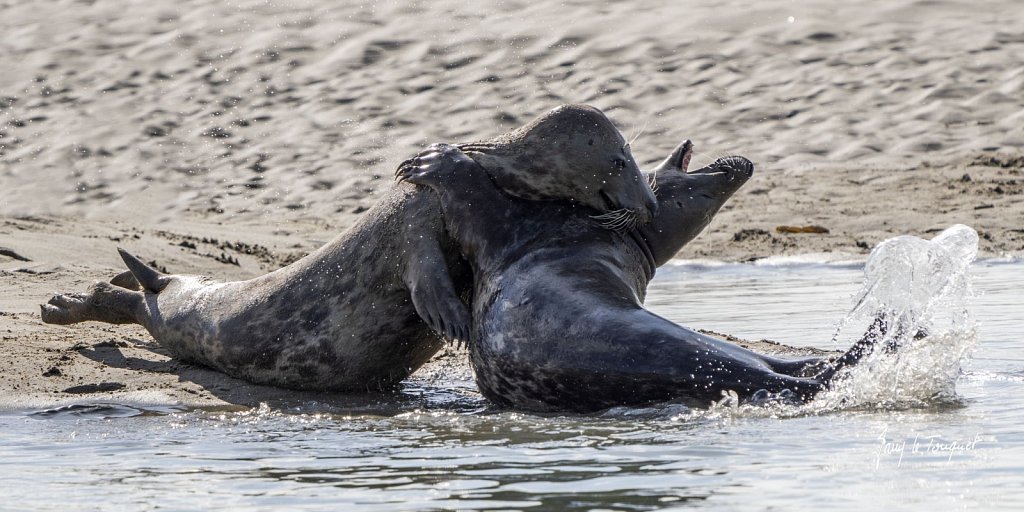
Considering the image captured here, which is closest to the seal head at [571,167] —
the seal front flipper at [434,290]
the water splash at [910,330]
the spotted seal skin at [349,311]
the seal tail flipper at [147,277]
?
the spotted seal skin at [349,311]

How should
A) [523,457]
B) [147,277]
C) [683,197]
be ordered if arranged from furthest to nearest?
[147,277], [683,197], [523,457]

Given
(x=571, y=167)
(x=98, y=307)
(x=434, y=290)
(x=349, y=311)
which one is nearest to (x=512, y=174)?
(x=571, y=167)

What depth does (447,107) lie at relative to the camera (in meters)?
16.9

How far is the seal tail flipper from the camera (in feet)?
24.9

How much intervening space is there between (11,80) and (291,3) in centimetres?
428

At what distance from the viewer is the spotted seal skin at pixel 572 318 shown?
18.2ft

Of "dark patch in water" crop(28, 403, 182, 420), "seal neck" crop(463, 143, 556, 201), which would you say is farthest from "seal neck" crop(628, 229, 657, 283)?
"dark patch in water" crop(28, 403, 182, 420)

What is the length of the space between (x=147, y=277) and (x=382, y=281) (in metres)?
1.83

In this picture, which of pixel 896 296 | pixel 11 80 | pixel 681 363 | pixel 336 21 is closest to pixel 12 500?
pixel 681 363

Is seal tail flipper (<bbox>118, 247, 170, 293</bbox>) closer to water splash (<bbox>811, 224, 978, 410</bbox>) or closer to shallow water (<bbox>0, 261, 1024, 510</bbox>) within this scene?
shallow water (<bbox>0, 261, 1024, 510</bbox>)

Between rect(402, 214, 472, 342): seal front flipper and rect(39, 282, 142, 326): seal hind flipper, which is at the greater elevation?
rect(402, 214, 472, 342): seal front flipper

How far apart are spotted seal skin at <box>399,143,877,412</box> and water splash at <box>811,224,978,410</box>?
3.4 inches

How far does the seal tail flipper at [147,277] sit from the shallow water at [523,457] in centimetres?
137

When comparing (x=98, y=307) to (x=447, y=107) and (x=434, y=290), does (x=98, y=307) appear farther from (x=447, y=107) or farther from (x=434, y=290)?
Result: (x=447, y=107)
